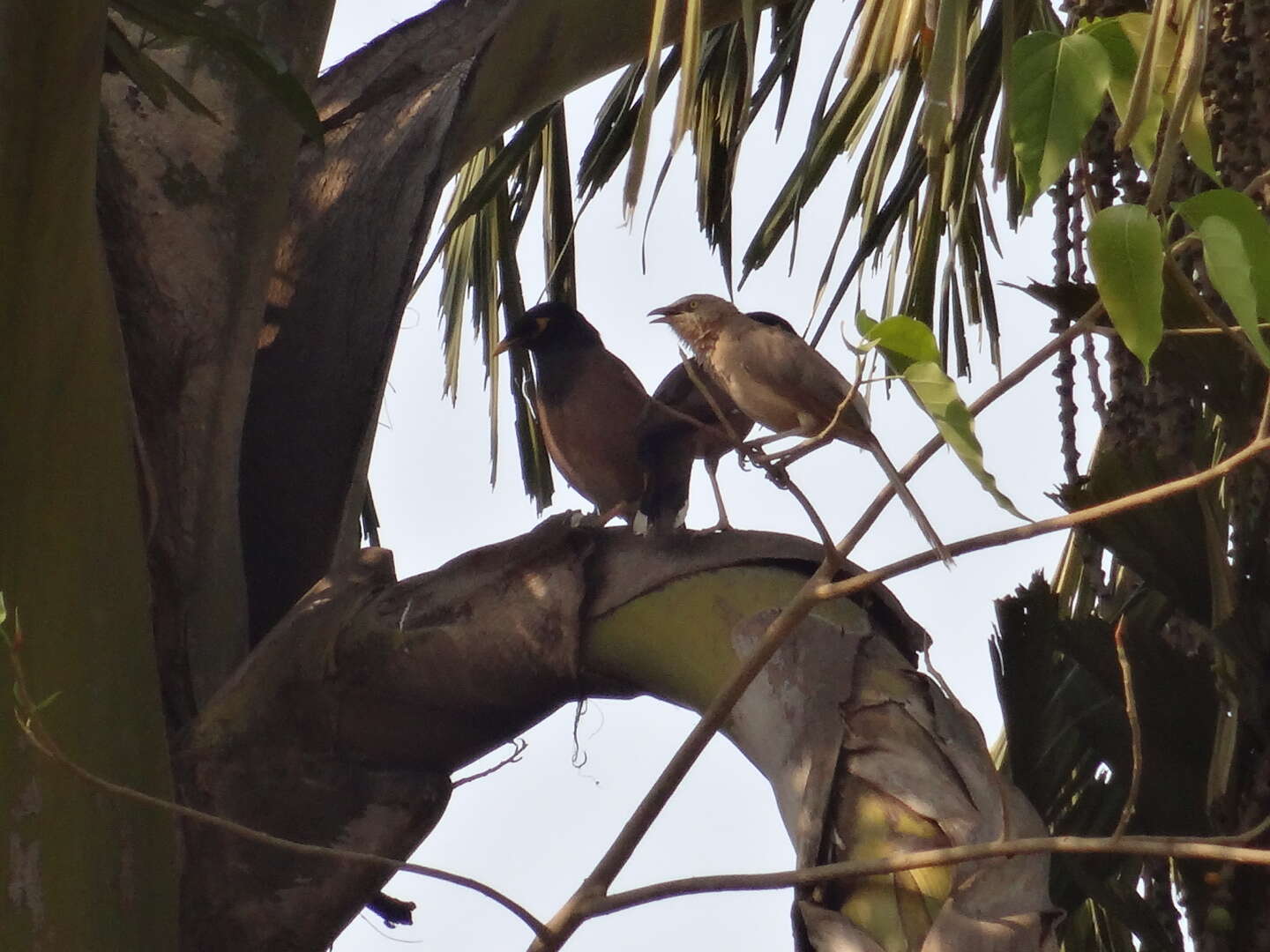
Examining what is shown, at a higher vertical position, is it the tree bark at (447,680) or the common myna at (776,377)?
the common myna at (776,377)

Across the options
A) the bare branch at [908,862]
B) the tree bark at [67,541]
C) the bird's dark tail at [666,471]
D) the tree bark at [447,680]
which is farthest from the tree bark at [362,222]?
the bare branch at [908,862]

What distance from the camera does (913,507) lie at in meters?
1.57

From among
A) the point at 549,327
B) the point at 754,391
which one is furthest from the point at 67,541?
the point at 549,327

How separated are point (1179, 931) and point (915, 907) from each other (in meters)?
1.11

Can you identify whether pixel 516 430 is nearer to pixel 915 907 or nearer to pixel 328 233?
pixel 328 233

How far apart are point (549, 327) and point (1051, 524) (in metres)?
2.60

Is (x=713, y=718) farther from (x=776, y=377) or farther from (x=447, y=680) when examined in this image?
(x=776, y=377)

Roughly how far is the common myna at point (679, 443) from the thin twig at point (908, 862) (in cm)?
95

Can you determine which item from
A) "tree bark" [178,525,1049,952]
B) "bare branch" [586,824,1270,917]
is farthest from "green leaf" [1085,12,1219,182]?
"tree bark" [178,525,1049,952]

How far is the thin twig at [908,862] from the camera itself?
1.13 m

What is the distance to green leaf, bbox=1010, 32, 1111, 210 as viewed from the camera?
44.4 inches

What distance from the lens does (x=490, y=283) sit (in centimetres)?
404

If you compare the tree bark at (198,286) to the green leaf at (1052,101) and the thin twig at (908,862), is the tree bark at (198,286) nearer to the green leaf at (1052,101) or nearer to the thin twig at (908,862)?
the thin twig at (908,862)

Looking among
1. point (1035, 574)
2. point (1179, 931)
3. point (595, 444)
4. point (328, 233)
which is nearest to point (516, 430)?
point (595, 444)
